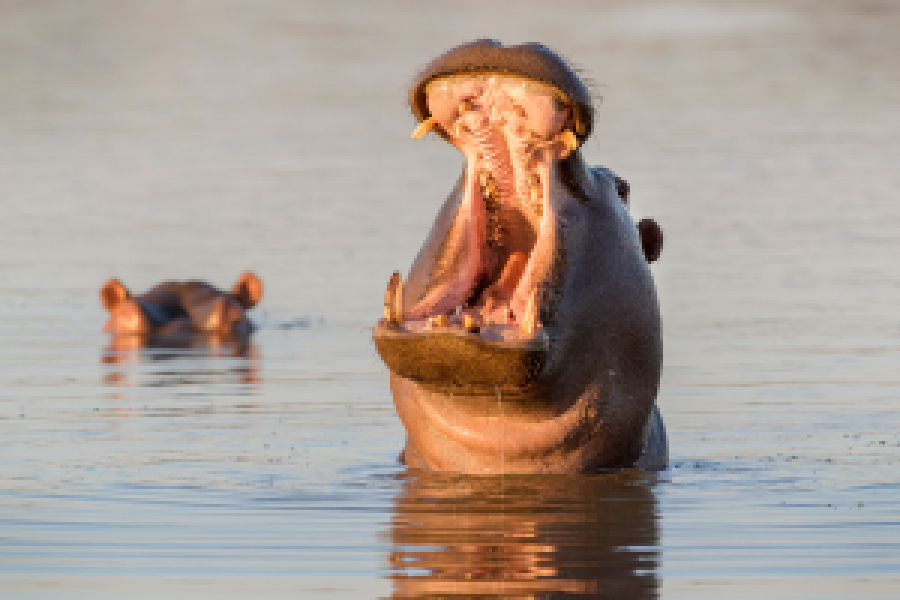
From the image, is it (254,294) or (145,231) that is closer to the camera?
(254,294)

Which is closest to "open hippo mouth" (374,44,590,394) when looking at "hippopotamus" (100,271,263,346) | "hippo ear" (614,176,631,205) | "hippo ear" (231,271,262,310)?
"hippo ear" (614,176,631,205)

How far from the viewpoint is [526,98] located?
693 cm

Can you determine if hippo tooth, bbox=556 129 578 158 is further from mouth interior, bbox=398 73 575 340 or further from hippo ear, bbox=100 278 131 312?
hippo ear, bbox=100 278 131 312

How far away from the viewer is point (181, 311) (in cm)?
1477

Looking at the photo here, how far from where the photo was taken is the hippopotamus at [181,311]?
14242mm

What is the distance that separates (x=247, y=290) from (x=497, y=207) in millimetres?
7529

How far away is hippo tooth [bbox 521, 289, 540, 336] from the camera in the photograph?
6703 mm

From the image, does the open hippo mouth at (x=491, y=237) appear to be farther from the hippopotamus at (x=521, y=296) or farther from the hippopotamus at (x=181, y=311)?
the hippopotamus at (x=181, y=311)

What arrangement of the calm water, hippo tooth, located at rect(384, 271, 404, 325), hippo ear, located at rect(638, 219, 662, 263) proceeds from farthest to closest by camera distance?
hippo ear, located at rect(638, 219, 662, 263), hippo tooth, located at rect(384, 271, 404, 325), the calm water

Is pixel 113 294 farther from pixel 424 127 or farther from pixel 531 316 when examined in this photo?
pixel 531 316

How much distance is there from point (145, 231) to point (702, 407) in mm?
9290

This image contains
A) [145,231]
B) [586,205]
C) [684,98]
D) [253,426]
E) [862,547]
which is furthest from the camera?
[684,98]

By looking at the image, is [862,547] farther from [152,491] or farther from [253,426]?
[253,426]

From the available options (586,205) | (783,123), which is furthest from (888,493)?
(783,123)
